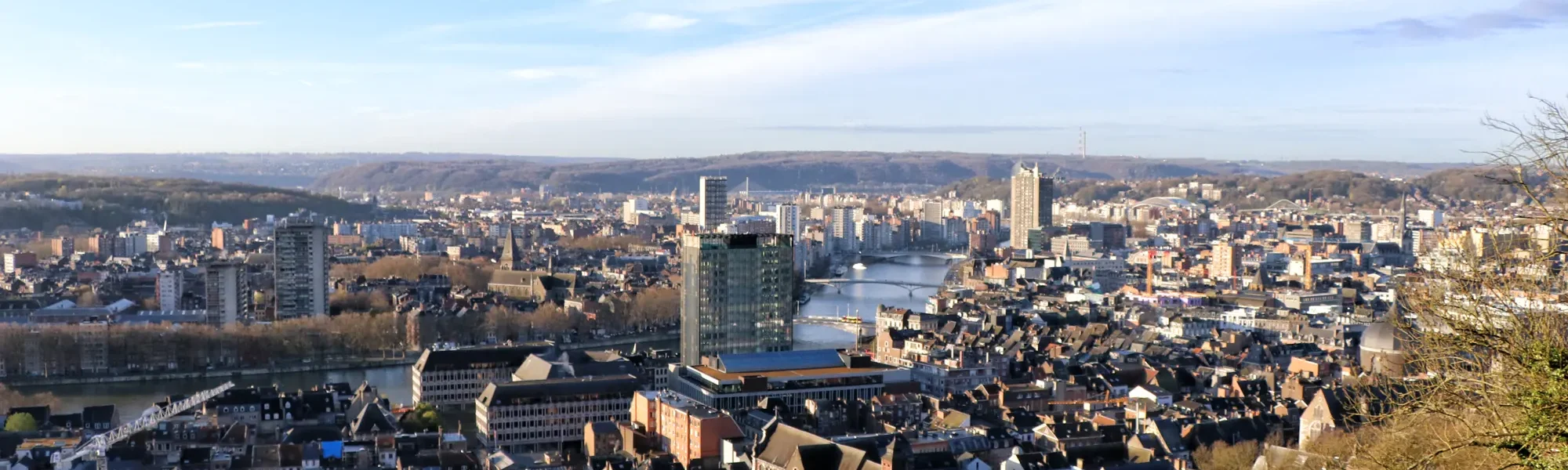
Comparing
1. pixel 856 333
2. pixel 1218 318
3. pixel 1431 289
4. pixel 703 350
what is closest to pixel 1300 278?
pixel 1218 318

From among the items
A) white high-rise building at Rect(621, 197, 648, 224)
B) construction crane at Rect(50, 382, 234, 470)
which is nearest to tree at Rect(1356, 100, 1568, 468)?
construction crane at Rect(50, 382, 234, 470)

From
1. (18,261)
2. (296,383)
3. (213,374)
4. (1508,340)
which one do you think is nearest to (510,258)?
(18,261)

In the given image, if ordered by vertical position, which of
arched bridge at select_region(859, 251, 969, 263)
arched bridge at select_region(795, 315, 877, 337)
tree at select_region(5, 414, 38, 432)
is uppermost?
tree at select_region(5, 414, 38, 432)

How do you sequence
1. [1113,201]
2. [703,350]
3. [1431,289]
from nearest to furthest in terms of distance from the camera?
1. [1431,289]
2. [703,350]
3. [1113,201]

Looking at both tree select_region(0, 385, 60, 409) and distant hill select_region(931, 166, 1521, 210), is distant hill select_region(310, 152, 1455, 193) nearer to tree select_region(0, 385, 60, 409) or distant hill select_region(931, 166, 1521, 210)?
distant hill select_region(931, 166, 1521, 210)

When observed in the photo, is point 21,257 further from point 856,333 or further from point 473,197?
point 473,197

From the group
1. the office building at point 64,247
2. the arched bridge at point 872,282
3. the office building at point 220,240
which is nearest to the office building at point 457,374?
the arched bridge at point 872,282

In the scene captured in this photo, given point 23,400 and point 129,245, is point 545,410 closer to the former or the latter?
point 23,400
